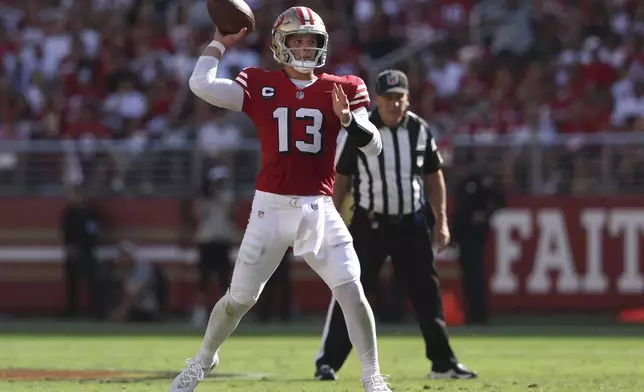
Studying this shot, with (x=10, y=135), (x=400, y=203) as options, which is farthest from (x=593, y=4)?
(x=400, y=203)

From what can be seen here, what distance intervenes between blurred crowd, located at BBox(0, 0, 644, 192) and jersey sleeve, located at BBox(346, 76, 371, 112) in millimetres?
8272

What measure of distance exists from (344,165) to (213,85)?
2.33 metres

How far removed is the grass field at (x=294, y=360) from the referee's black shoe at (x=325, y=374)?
0.08 meters

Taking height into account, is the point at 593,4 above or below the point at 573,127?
above

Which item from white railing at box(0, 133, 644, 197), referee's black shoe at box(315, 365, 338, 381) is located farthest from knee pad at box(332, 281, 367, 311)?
white railing at box(0, 133, 644, 197)

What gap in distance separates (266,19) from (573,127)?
16.5ft

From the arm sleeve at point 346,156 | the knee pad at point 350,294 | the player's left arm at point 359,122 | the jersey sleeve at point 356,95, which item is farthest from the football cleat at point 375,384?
the arm sleeve at point 346,156

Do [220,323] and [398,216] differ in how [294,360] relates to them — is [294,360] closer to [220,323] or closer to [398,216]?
[398,216]

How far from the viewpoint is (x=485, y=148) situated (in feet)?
52.2

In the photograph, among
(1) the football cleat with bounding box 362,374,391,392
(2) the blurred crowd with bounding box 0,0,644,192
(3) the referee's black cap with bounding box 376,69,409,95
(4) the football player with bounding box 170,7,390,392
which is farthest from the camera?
(2) the blurred crowd with bounding box 0,0,644,192

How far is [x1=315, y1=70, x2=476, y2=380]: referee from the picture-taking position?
9.28 metres

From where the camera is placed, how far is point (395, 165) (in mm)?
9445

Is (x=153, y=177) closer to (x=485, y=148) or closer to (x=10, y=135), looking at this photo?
(x=10, y=135)

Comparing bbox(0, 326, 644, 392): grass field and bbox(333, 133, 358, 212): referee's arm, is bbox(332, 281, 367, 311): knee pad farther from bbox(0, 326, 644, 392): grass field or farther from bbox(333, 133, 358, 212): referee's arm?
bbox(333, 133, 358, 212): referee's arm
